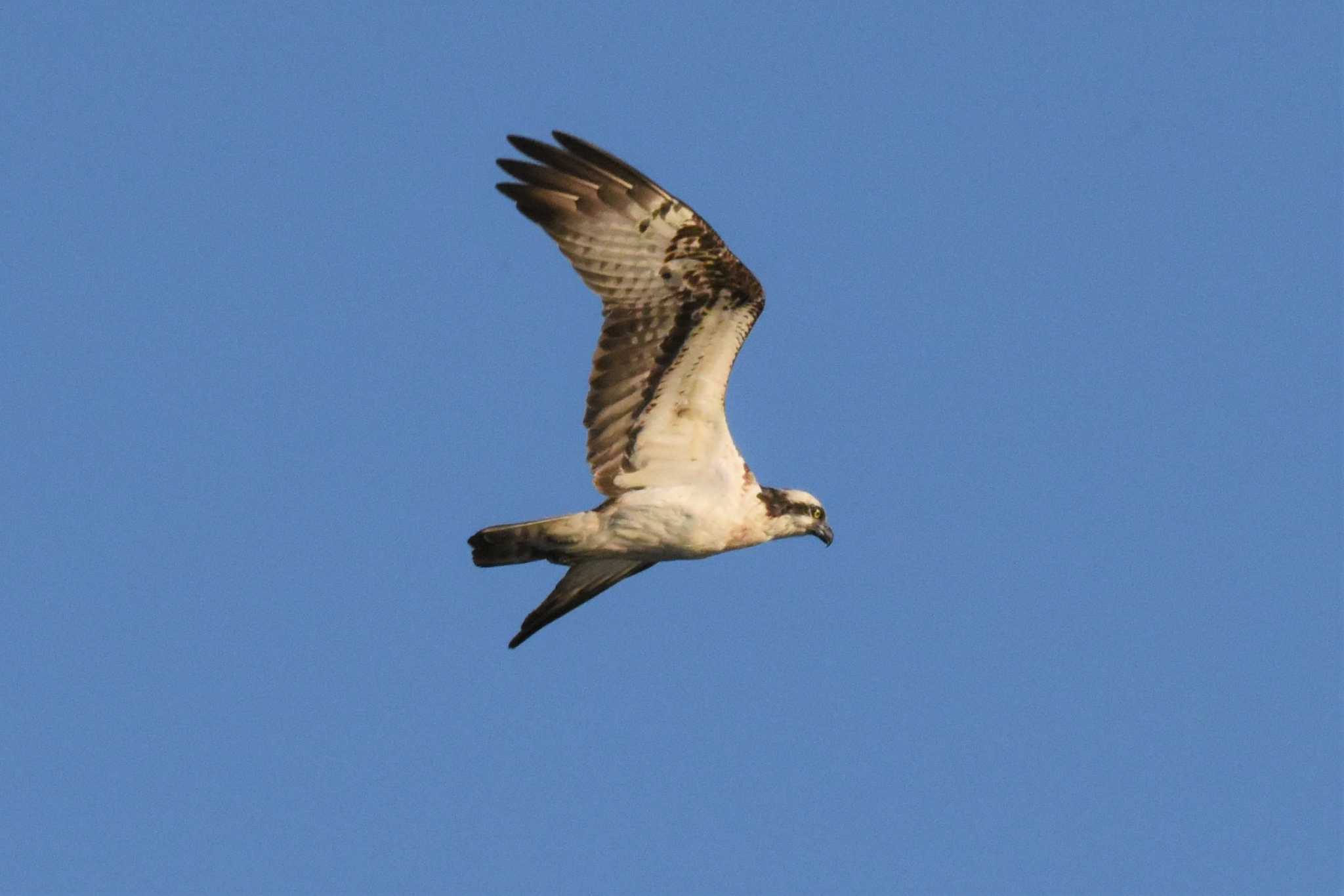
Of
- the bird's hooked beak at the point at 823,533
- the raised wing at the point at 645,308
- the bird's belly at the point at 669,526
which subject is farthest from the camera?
the bird's hooked beak at the point at 823,533

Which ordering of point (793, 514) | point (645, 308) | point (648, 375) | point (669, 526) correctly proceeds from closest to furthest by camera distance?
point (645, 308) < point (648, 375) < point (669, 526) < point (793, 514)

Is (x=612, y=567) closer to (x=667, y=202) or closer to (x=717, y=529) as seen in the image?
(x=717, y=529)

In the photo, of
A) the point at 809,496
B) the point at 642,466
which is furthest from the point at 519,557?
the point at 809,496

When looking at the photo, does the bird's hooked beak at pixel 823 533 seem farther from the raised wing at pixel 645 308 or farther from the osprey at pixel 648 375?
the raised wing at pixel 645 308

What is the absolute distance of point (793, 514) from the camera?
2042 centimetres

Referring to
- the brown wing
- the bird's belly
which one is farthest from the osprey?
the brown wing

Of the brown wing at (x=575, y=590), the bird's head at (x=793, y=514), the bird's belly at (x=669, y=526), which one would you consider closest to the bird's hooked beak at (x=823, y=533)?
the bird's head at (x=793, y=514)

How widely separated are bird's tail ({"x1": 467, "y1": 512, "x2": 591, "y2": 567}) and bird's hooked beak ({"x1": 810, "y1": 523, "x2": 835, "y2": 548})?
6.58 feet

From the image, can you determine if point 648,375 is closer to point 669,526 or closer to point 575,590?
point 669,526

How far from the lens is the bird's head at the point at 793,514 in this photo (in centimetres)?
2028

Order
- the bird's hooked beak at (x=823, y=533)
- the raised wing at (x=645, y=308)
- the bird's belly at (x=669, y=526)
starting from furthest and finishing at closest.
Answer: the bird's hooked beak at (x=823, y=533)
the bird's belly at (x=669, y=526)
the raised wing at (x=645, y=308)

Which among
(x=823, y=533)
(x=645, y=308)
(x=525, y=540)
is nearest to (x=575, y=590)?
(x=525, y=540)

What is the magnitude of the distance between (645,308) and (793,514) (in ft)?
7.29

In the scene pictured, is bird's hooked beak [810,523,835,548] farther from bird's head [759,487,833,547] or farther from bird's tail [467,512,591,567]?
bird's tail [467,512,591,567]
